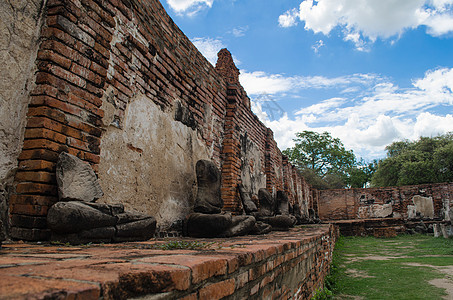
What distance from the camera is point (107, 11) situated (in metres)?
2.88

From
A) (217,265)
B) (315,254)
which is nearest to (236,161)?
(315,254)

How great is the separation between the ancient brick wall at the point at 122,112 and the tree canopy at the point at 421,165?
825 inches

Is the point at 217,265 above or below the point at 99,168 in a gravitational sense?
below

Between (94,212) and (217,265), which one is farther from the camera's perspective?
(94,212)

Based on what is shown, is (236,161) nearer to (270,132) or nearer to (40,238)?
(270,132)

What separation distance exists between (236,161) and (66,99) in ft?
11.8

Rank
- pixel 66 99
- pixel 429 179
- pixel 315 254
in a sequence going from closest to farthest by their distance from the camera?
1. pixel 66 99
2. pixel 315 254
3. pixel 429 179

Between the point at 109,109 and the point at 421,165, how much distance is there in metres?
24.0

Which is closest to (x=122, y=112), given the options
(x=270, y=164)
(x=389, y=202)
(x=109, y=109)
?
(x=109, y=109)

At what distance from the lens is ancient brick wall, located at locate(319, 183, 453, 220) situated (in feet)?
53.8

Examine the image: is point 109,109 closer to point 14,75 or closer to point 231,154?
point 14,75

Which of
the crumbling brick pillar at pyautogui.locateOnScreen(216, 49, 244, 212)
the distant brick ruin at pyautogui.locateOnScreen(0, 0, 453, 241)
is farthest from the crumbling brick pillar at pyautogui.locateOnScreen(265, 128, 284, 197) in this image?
the distant brick ruin at pyautogui.locateOnScreen(0, 0, 453, 241)

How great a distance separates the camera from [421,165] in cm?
2167

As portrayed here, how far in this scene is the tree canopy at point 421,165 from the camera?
70.2 ft
